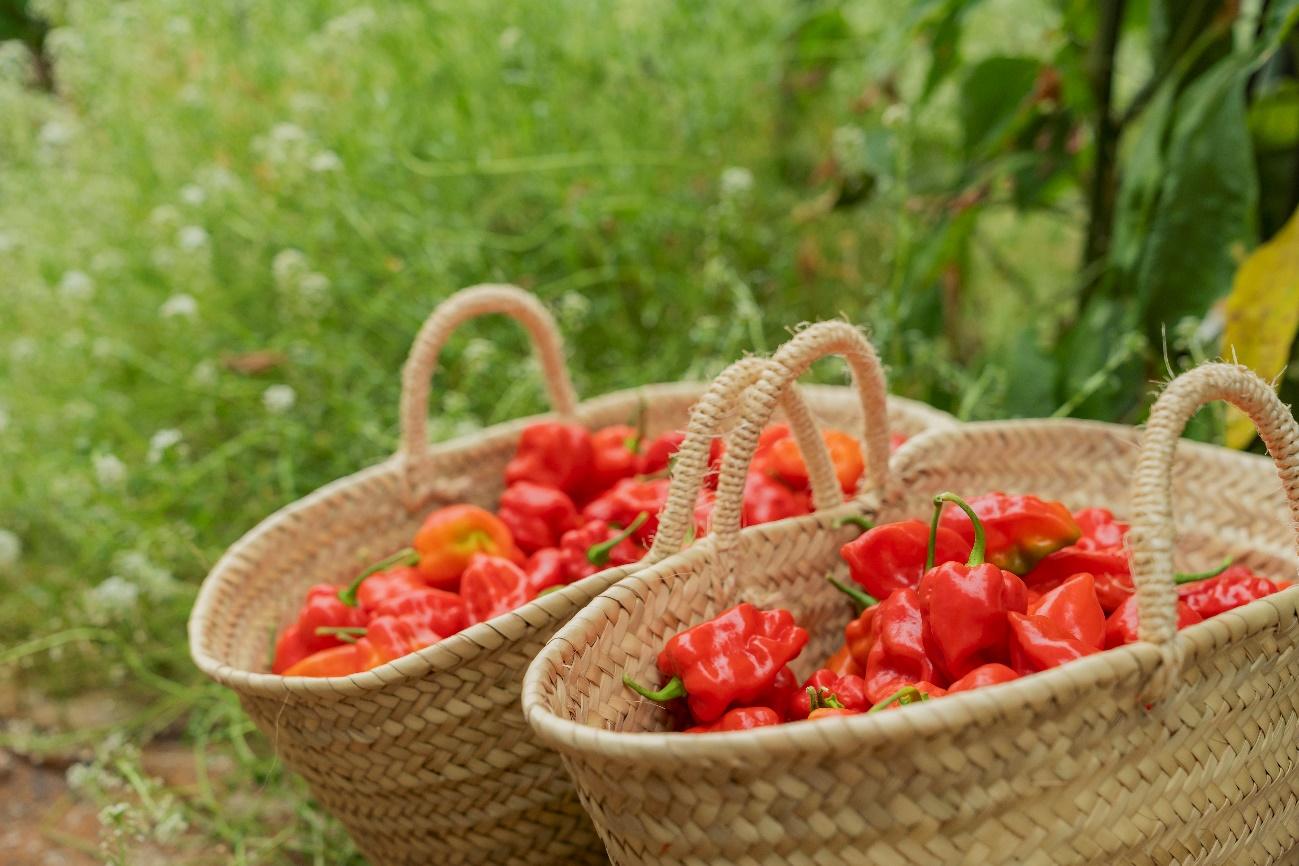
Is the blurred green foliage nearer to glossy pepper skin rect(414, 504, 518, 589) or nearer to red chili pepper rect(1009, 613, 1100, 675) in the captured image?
glossy pepper skin rect(414, 504, 518, 589)

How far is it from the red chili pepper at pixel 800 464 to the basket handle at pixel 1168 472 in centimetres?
47

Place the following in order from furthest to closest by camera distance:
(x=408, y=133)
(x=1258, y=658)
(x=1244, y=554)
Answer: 1. (x=408, y=133)
2. (x=1244, y=554)
3. (x=1258, y=658)

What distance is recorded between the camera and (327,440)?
6.25ft

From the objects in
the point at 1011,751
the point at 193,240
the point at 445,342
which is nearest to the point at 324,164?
the point at 193,240

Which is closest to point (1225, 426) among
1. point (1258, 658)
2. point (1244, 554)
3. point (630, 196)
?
point (1244, 554)

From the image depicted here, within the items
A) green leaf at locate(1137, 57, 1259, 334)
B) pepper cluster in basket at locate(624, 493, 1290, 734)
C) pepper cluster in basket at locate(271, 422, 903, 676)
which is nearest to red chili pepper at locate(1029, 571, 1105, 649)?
pepper cluster in basket at locate(624, 493, 1290, 734)

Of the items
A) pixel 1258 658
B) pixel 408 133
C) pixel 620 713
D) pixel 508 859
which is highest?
pixel 408 133

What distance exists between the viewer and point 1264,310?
4.32 feet

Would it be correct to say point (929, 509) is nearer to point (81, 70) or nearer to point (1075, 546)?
point (1075, 546)

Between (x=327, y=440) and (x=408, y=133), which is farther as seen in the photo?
(x=408, y=133)

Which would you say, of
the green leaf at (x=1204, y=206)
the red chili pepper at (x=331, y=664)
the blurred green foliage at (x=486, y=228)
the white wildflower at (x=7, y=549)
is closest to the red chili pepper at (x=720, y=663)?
the red chili pepper at (x=331, y=664)

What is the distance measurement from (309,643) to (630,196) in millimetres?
956

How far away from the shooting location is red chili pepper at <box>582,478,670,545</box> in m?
1.27

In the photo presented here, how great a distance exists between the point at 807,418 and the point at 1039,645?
0.30 m
